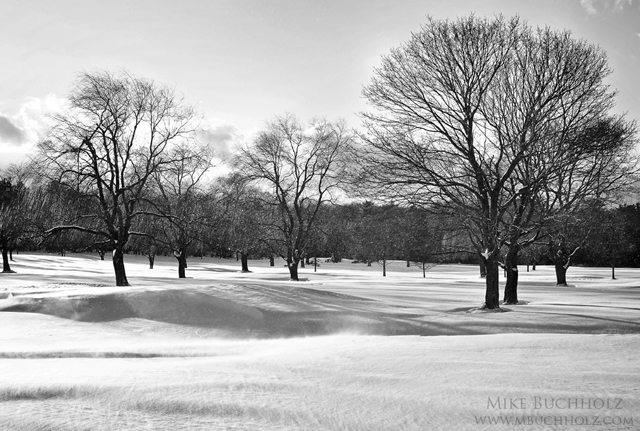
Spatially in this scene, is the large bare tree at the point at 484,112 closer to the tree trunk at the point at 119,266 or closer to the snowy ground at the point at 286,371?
the snowy ground at the point at 286,371

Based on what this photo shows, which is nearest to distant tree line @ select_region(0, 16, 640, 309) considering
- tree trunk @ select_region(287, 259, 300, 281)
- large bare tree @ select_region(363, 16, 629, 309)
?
large bare tree @ select_region(363, 16, 629, 309)

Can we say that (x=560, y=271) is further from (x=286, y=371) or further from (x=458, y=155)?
(x=286, y=371)

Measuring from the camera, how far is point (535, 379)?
16.0 feet

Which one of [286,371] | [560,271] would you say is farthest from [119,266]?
[560,271]

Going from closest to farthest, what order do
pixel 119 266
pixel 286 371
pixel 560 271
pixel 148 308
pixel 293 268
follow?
pixel 286 371 < pixel 148 308 < pixel 119 266 < pixel 560 271 < pixel 293 268

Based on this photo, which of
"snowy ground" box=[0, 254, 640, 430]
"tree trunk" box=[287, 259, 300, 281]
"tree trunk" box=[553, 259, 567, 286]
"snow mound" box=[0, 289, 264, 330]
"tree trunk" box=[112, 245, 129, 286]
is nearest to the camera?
"snowy ground" box=[0, 254, 640, 430]

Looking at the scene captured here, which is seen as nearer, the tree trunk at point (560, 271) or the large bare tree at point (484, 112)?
the large bare tree at point (484, 112)

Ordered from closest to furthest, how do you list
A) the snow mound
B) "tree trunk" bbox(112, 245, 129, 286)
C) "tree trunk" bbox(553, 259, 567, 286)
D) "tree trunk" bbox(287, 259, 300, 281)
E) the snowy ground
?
1. the snowy ground
2. the snow mound
3. "tree trunk" bbox(112, 245, 129, 286)
4. "tree trunk" bbox(553, 259, 567, 286)
5. "tree trunk" bbox(287, 259, 300, 281)

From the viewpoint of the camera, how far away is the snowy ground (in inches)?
138

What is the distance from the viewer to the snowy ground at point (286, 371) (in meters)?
3.49

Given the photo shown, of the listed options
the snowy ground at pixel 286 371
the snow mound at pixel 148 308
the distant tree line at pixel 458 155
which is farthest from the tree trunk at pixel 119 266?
the snowy ground at pixel 286 371

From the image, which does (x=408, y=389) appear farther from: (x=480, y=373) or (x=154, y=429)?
(x=154, y=429)

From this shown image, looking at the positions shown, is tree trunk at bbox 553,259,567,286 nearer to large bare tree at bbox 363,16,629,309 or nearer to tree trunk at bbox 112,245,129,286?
large bare tree at bbox 363,16,629,309

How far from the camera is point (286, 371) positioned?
17.3 ft
